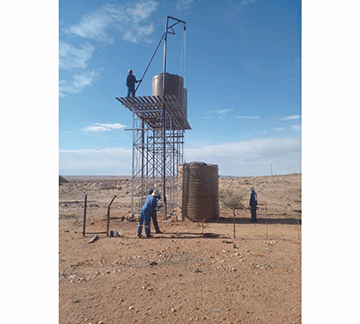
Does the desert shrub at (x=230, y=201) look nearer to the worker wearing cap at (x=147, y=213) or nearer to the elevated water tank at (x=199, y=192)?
the elevated water tank at (x=199, y=192)

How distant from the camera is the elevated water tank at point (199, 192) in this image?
35.5ft

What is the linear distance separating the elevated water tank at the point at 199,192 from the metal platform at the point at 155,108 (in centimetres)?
260

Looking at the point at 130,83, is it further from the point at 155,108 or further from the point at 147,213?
the point at 147,213

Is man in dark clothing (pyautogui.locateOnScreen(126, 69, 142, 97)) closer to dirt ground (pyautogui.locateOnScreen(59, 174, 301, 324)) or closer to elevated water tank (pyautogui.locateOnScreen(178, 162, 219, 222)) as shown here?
elevated water tank (pyautogui.locateOnScreen(178, 162, 219, 222))

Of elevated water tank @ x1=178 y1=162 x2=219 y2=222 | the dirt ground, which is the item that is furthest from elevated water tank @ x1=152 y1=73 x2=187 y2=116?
the dirt ground

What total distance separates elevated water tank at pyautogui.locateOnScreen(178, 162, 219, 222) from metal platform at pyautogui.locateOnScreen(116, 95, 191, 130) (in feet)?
8.53

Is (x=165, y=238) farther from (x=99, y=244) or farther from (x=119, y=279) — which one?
(x=119, y=279)

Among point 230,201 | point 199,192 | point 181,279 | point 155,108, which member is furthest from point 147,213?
point 230,201

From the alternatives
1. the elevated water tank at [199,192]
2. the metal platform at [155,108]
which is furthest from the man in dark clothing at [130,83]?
the elevated water tank at [199,192]

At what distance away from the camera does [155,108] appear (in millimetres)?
12391
